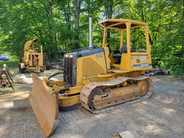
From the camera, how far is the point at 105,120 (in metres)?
3.85

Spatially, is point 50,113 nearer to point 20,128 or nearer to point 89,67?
point 20,128

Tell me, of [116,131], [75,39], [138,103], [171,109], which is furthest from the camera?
[75,39]

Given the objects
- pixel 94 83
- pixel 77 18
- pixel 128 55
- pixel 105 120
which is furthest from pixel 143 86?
pixel 77 18

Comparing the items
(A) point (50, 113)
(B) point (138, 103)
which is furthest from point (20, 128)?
(B) point (138, 103)

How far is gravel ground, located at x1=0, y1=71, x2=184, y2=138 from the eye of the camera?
3.24 meters

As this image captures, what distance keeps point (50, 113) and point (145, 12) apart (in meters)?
18.0

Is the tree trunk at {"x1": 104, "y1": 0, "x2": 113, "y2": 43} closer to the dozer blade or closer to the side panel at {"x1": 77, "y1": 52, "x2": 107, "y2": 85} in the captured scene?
the side panel at {"x1": 77, "y1": 52, "x2": 107, "y2": 85}

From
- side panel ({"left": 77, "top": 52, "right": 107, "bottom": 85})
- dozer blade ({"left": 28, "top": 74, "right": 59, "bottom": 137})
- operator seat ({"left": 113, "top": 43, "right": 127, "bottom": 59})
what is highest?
operator seat ({"left": 113, "top": 43, "right": 127, "bottom": 59})

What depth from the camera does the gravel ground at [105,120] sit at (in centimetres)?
324

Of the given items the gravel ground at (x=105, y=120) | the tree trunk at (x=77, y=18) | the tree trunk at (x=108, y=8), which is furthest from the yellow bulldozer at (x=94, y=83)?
the tree trunk at (x=77, y=18)

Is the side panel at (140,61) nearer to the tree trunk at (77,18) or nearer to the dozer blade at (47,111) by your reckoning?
the dozer blade at (47,111)

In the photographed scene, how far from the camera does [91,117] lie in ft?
13.3

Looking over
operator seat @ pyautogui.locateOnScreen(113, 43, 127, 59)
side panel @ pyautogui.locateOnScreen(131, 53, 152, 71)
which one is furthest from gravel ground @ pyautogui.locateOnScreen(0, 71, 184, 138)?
operator seat @ pyautogui.locateOnScreen(113, 43, 127, 59)

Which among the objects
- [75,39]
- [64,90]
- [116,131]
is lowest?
[116,131]
